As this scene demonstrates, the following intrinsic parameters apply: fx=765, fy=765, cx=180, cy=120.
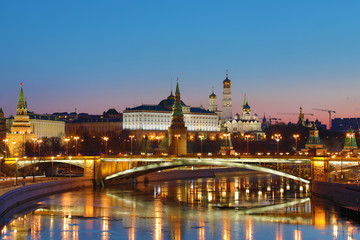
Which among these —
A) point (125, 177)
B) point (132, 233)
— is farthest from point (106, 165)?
point (132, 233)

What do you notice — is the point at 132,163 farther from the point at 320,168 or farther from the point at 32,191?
the point at 32,191

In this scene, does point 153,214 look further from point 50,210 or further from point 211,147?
point 211,147

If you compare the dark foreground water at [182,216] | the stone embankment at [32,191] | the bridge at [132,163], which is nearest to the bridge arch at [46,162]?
the bridge at [132,163]

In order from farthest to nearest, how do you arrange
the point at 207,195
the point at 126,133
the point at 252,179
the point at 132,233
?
the point at 126,133 → the point at 252,179 → the point at 207,195 → the point at 132,233

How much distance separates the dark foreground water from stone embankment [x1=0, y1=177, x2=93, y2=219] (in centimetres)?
108

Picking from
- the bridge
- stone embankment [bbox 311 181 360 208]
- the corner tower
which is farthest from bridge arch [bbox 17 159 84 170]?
the corner tower

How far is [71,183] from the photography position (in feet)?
259

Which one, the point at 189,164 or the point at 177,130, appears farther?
the point at 177,130

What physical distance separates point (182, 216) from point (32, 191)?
1511 centimetres

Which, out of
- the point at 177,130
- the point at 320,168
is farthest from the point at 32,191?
the point at 177,130

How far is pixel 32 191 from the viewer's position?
6588 cm

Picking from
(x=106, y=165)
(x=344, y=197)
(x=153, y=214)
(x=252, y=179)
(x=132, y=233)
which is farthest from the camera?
(x=252, y=179)

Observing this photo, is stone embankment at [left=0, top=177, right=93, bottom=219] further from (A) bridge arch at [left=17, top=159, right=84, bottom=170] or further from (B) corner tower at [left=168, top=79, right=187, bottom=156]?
(B) corner tower at [left=168, top=79, right=187, bottom=156]

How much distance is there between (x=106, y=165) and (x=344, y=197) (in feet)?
109
